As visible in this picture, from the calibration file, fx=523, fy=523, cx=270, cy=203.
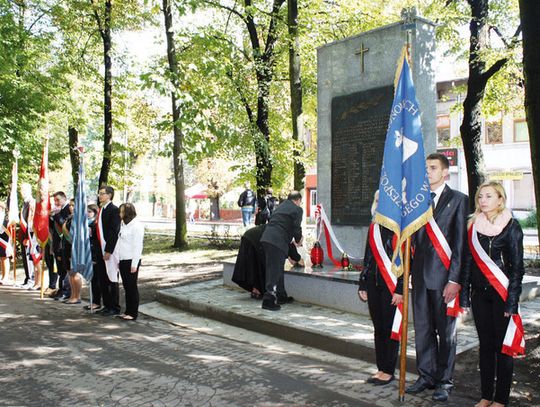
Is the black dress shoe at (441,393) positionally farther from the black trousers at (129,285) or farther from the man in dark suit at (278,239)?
the black trousers at (129,285)

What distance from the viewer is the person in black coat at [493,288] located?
4.20 m

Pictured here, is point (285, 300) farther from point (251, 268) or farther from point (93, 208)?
point (93, 208)

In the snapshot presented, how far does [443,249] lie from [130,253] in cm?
522

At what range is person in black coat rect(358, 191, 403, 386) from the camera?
5031mm

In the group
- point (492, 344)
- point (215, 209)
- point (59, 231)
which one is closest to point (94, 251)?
point (59, 231)

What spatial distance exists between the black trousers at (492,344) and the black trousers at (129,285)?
5523 mm

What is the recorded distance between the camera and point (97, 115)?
73.3 ft

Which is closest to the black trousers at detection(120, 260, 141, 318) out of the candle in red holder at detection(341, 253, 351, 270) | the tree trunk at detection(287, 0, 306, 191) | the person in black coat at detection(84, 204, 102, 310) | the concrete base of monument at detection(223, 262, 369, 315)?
the person in black coat at detection(84, 204, 102, 310)

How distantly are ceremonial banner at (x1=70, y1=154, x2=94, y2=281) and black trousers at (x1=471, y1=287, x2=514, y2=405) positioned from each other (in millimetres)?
6822

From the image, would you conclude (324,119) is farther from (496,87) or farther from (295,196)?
(496,87)

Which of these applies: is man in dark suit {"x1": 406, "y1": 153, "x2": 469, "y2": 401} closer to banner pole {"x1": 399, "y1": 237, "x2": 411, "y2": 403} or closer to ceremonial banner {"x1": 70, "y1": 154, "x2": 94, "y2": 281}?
banner pole {"x1": 399, "y1": 237, "x2": 411, "y2": 403}

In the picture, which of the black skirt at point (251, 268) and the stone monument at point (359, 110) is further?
the black skirt at point (251, 268)

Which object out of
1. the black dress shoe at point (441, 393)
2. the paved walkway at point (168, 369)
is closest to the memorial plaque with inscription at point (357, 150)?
the paved walkway at point (168, 369)

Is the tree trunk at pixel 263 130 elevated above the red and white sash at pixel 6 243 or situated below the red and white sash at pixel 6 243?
above
